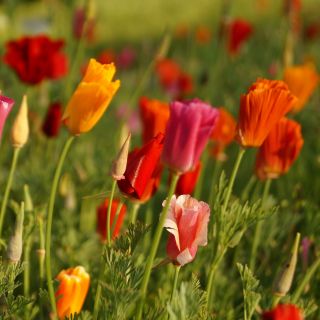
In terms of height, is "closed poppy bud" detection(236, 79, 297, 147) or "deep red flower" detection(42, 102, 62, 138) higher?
"closed poppy bud" detection(236, 79, 297, 147)

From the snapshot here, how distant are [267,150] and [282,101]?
1.12 ft

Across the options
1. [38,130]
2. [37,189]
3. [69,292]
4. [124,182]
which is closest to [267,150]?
[124,182]

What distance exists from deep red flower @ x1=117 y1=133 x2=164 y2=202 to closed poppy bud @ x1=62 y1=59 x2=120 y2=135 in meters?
0.10

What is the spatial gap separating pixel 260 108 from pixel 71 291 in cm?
47

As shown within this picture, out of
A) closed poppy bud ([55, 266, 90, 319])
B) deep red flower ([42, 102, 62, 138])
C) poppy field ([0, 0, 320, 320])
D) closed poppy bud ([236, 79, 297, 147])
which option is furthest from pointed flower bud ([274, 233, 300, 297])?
deep red flower ([42, 102, 62, 138])

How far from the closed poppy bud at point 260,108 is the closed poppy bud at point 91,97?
229 mm

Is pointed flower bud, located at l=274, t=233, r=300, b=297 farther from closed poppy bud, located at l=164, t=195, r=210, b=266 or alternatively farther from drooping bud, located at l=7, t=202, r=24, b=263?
drooping bud, located at l=7, t=202, r=24, b=263

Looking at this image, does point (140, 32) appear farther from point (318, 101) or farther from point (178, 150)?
point (178, 150)

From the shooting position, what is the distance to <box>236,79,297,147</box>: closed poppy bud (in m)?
1.20

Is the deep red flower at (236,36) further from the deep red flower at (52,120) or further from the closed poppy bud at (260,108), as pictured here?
the closed poppy bud at (260,108)

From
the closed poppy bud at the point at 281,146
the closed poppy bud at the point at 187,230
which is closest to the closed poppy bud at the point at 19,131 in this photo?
the closed poppy bud at the point at 187,230

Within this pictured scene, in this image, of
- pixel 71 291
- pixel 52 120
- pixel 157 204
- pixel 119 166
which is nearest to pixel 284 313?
pixel 119 166

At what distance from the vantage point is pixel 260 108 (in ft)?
3.99

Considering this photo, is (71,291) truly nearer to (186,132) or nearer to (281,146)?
(186,132)
